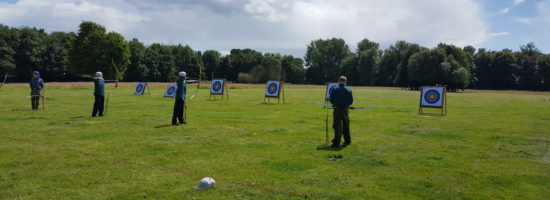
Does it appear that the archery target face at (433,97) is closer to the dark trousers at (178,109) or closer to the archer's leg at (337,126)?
the archer's leg at (337,126)

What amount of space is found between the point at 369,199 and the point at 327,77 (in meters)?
105

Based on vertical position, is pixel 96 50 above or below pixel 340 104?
above

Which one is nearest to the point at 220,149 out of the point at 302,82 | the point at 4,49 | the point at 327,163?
the point at 327,163

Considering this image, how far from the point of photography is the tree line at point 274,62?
65938mm

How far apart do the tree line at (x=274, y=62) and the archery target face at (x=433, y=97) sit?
98.5 ft

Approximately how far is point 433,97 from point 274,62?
82.3 metres

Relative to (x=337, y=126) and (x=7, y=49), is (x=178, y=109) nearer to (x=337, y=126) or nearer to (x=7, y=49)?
(x=337, y=126)

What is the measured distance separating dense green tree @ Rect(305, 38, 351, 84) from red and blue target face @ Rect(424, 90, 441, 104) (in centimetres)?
8922

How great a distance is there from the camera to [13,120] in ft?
48.0

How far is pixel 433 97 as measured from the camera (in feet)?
65.8

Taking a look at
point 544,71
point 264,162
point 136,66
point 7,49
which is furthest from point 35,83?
point 544,71

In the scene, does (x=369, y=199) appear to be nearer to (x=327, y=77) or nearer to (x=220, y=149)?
(x=220, y=149)

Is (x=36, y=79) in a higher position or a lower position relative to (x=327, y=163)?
higher

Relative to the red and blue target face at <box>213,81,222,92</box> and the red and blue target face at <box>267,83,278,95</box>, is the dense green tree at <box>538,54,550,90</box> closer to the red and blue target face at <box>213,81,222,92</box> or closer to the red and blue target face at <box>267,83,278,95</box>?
the red and blue target face at <box>267,83,278,95</box>
